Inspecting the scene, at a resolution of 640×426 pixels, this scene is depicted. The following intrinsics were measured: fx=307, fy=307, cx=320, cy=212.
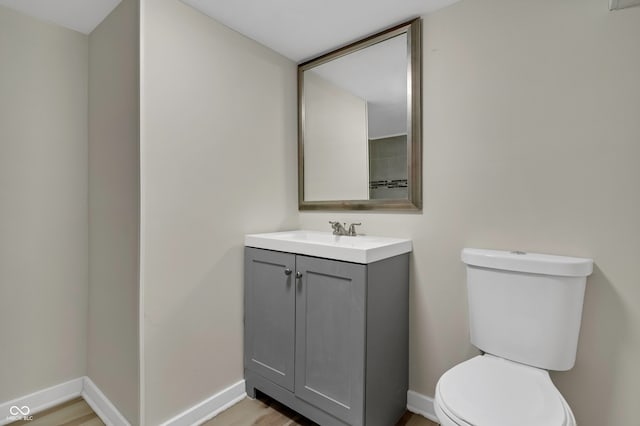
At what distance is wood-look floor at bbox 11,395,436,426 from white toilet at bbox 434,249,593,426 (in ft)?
2.06

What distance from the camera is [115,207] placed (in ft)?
5.16

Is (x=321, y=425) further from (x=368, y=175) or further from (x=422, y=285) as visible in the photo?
(x=368, y=175)

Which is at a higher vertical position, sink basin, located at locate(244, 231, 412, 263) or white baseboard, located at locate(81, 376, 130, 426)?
sink basin, located at locate(244, 231, 412, 263)

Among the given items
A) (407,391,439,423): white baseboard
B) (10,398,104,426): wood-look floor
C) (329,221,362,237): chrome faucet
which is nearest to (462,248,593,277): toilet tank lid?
(329,221,362,237): chrome faucet

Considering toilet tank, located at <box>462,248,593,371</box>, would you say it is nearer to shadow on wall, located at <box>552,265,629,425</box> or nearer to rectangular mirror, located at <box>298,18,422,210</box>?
shadow on wall, located at <box>552,265,629,425</box>

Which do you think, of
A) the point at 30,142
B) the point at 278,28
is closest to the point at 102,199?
the point at 30,142

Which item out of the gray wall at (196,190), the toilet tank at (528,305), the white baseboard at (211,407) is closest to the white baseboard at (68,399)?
the white baseboard at (211,407)

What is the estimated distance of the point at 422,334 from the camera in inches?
64.7

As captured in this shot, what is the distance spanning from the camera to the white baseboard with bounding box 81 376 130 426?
150 cm

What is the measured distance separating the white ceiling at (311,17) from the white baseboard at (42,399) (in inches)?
87.5

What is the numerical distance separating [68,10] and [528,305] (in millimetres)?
2611

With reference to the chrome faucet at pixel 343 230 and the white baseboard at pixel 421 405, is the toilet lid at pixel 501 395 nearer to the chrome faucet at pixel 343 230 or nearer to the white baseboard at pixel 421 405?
the white baseboard at pixel 421 405

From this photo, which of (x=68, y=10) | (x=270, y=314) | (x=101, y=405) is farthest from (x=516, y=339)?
(x=68, y=10)

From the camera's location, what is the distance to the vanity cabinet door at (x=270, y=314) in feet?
5.24
